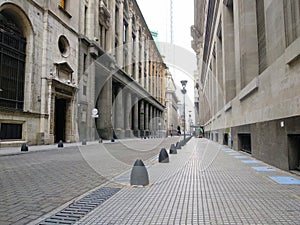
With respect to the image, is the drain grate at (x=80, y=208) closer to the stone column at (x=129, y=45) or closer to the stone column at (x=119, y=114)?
the stone column at (x=119, y=114)

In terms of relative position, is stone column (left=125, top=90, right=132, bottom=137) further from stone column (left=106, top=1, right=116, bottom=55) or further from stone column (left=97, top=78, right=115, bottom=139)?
stone column (left=97, top=78, right=115, bottom=139)

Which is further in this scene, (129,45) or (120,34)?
(129,45)

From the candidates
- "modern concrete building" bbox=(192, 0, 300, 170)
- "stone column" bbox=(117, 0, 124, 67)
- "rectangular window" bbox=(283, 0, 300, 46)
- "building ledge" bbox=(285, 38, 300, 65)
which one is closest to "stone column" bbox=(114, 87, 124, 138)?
"stone column" bbox=(117, 0, 124, 67)

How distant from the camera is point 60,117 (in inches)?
1182

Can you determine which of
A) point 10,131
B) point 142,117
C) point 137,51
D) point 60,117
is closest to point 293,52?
point 10,131

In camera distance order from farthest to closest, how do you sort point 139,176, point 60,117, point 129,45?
point 129,45
point 60,117
point 139,176

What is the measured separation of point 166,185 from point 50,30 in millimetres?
23005

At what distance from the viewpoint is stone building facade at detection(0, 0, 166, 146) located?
70.2ft

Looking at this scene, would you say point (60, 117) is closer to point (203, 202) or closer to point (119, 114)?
point (119, 114)

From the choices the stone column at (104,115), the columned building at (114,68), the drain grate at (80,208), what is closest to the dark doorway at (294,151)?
the drain grate at (80,208)

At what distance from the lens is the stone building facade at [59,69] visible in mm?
21406

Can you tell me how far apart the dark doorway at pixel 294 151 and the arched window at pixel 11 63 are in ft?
61.5

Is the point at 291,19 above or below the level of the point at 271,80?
above

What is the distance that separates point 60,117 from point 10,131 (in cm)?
932
